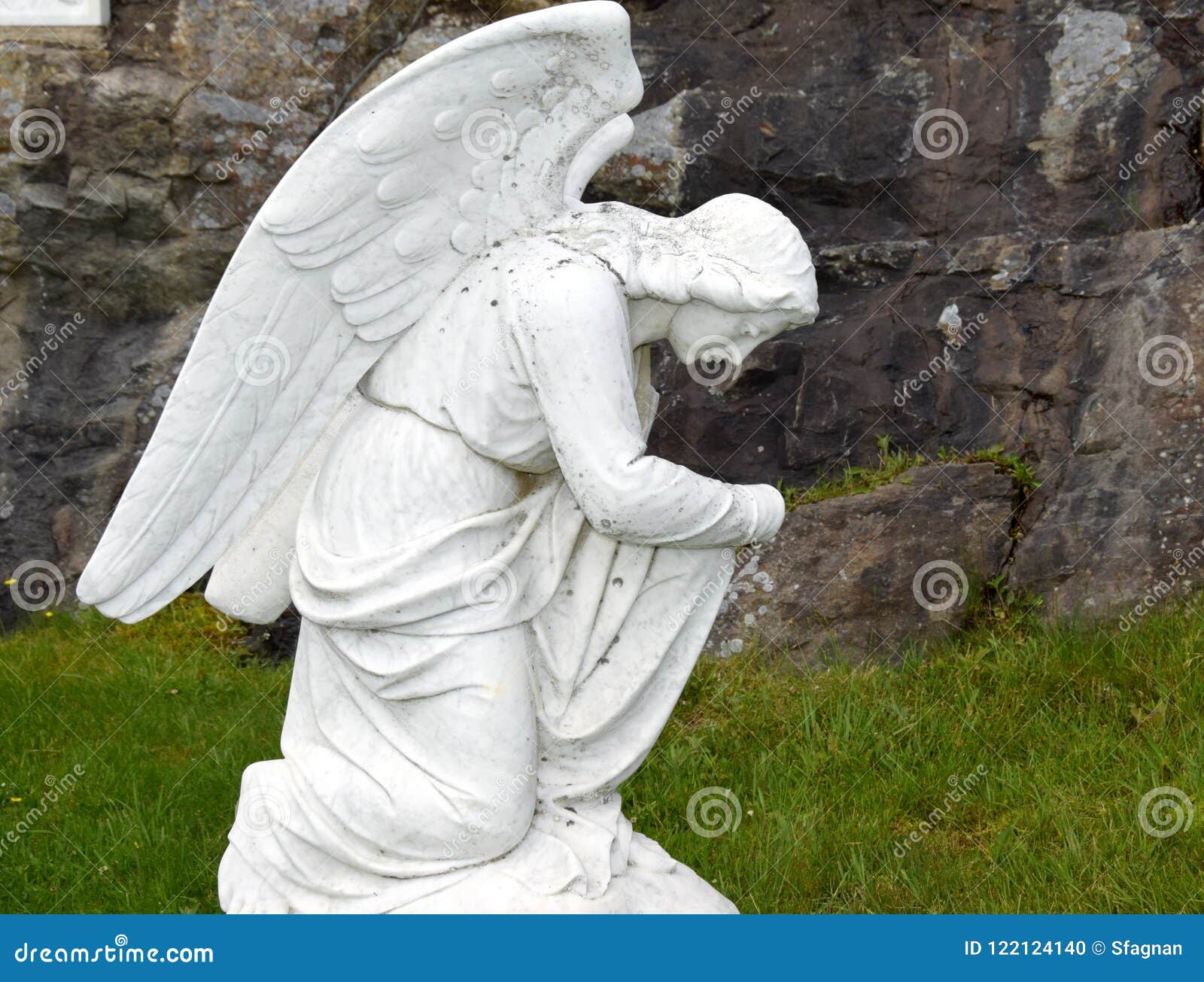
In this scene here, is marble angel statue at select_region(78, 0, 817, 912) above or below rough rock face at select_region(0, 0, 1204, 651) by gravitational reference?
above

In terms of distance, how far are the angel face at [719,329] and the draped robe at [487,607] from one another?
0.51ft

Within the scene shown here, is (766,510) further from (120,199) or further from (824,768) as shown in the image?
(120,199)

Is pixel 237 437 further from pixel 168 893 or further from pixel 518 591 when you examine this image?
pixel 168 893

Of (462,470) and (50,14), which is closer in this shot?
(462,470)

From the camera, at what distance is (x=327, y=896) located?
326 cm

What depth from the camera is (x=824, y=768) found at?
16.6ft

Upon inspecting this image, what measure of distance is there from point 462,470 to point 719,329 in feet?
1.83

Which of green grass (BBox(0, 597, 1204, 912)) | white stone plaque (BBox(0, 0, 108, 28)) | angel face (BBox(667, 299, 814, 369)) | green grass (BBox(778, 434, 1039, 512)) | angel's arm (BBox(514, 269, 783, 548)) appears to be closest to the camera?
angel's arm (BBox(514, 269, 783, 548))

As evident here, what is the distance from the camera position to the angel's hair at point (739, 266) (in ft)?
10.2

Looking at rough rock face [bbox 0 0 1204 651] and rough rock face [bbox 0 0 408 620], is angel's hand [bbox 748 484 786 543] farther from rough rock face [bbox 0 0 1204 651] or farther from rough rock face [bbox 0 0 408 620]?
rough rock face [bbox 0 0 408 620]

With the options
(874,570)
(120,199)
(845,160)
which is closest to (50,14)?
(120,199)

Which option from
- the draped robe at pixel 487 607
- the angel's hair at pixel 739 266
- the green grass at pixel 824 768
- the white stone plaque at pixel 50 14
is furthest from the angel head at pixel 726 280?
the white stone plaque at pixel 50 14

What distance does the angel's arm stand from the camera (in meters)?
3.03

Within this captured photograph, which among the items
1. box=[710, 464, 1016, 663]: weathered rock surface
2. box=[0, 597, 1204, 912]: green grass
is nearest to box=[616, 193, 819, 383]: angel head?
box=[0, 597, 1204, 912]: green grass
